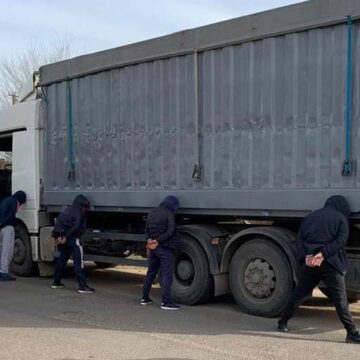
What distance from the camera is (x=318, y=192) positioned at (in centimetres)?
696

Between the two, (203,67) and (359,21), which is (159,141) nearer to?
(203,67)

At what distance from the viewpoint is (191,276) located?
8.37 meters

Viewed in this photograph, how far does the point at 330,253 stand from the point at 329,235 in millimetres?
186

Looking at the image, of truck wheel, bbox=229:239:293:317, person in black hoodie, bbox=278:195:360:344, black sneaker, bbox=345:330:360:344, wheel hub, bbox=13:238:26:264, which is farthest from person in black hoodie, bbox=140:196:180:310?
wheel hub, bbox=13:238:26:264

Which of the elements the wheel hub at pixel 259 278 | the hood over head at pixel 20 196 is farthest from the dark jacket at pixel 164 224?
the hood over head at pixel 20 196

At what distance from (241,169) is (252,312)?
1.79 meters

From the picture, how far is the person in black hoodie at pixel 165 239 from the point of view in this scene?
26.4 ft

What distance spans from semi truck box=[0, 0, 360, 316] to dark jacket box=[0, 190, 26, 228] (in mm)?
213

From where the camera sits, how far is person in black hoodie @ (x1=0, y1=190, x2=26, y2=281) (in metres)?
10.5

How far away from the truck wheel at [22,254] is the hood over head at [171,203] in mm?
3630

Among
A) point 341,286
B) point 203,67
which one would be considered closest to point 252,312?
point 341,286

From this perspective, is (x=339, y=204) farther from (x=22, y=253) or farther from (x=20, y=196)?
(x=22, y=253)

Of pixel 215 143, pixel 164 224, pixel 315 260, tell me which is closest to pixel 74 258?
pixel 164 224

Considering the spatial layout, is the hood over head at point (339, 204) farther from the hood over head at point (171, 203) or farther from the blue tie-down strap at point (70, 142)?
the blue tie-down strap at point (70, 142)
